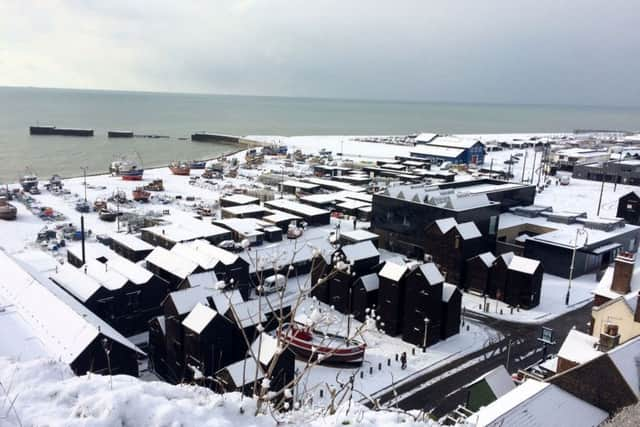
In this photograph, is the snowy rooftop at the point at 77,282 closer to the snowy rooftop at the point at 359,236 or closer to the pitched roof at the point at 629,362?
the snowy rooftop at the point at 359,236

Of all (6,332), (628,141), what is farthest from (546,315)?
(628,141)

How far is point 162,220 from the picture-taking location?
4194 cm

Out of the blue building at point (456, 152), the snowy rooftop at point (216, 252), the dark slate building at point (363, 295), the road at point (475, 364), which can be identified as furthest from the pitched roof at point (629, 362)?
the blue building at point (456, 152)

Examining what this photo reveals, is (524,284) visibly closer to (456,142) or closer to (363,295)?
(363,295)

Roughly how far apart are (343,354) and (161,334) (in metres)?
7.94

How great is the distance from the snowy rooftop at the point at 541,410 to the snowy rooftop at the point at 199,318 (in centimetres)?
1024

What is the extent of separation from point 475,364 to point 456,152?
225 feet

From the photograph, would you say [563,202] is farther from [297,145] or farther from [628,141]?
[628,141]

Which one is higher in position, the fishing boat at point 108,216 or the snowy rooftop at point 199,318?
the snowy rooftop at point 199,318

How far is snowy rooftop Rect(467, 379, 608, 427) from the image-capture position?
12.2 meters

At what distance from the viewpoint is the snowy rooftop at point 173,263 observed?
2608cm

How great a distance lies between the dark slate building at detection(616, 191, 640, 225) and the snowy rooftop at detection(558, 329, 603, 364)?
34739mm

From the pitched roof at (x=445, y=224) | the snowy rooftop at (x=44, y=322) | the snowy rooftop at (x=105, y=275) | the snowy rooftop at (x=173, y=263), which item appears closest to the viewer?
the snowy rooftop at (x=44, y=322)

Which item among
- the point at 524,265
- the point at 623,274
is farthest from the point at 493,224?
the point at 623,274
